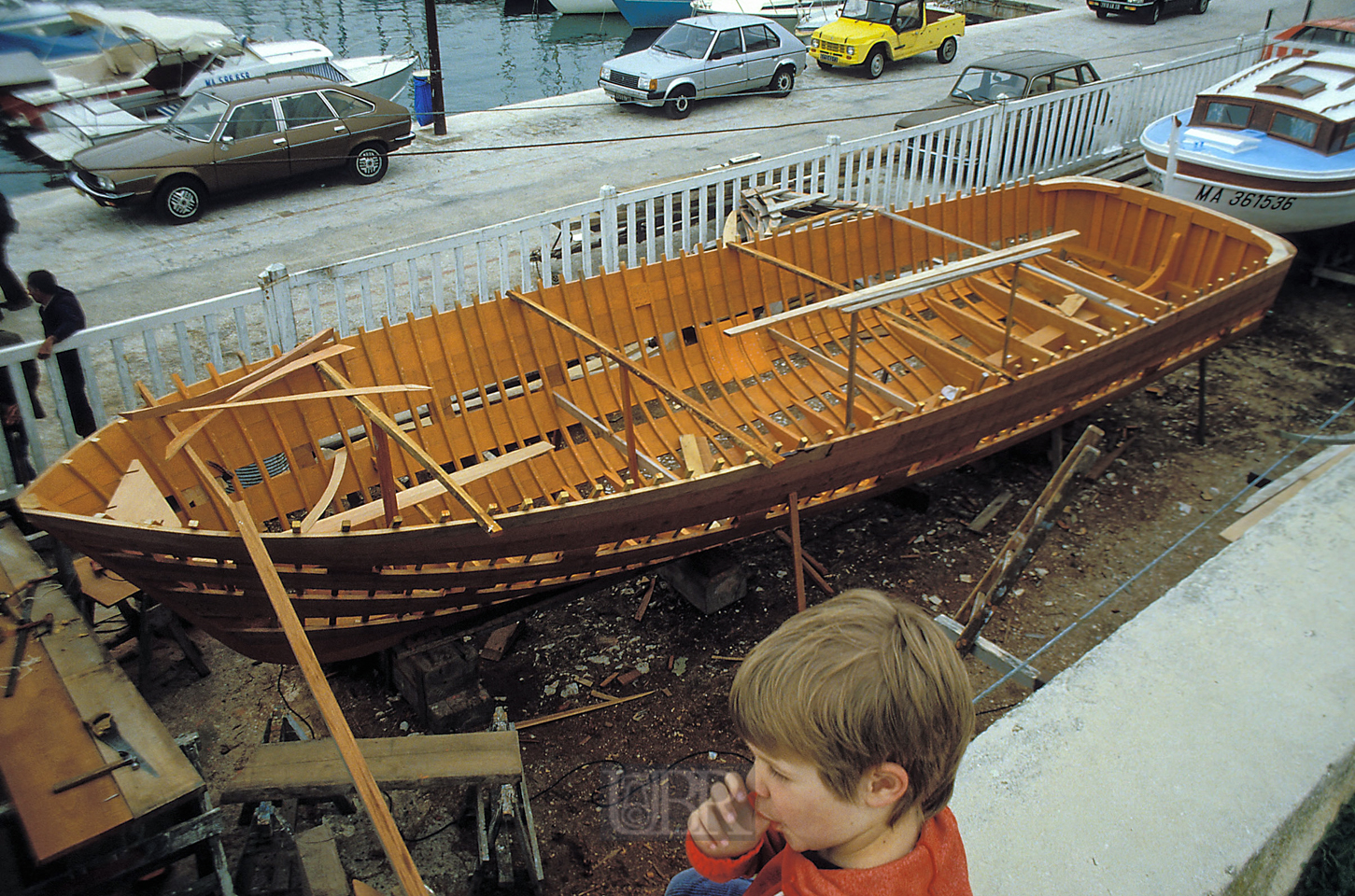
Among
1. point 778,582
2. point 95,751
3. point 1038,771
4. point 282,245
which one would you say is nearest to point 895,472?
point 778,582

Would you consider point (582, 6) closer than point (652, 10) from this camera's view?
No

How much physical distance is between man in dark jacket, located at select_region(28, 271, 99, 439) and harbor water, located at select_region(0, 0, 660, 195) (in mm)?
5796

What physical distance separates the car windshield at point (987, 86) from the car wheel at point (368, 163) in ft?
28.7

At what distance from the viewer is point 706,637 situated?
5.83m

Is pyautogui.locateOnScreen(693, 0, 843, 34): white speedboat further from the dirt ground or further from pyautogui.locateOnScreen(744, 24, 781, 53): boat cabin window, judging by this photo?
the dirt ground

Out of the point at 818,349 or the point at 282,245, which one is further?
the point at 282,245

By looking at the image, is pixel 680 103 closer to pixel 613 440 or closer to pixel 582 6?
pixel 613 440

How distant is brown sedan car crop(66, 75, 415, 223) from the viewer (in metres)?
11.3

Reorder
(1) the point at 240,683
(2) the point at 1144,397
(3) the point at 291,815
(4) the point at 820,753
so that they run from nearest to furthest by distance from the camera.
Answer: (4) the point at 820,753 → (3) the point at 291,815 → (1) the point at 240,683 → (2) the point at 1144,397

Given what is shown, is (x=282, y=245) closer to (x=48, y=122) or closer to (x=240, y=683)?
(x=240, y=683)

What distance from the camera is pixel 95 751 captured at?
315cm

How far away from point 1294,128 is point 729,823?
37.1ft

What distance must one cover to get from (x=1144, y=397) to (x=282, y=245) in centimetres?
1022

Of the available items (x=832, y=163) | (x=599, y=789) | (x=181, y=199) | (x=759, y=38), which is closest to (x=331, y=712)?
(x=599, y=789)
